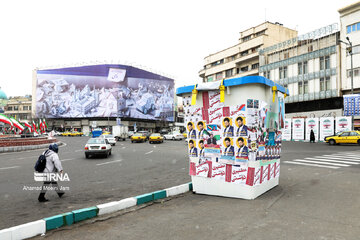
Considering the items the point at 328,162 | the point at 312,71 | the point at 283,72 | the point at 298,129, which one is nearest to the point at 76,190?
the point at 328,162

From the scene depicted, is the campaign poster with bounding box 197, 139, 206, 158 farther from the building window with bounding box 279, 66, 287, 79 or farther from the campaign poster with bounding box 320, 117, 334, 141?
the building window with bounding box 279, 66, 287, 79

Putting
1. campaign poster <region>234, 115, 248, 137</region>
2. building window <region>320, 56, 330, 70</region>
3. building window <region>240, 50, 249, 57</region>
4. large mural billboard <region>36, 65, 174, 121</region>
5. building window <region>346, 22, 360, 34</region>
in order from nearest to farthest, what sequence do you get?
1. campaign poster <region>234, 115, 248, 137</region>
2. building window <region>346, 22, 360, 34</region>
3. building window <region>320, 56, 330, 70</region>
4. building window <region>240, 50, 249, 57</region>
5. large mural billboard <region>36, 65, 174, 121</region>

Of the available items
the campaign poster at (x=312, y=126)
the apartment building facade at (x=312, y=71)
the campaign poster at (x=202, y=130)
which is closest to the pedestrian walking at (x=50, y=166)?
the campaign poster at (x=202, y=130)

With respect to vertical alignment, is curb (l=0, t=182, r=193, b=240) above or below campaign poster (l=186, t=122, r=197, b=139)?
below

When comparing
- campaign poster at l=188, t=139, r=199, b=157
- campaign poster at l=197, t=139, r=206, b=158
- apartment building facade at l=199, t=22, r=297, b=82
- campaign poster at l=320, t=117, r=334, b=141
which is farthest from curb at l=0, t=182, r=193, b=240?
apartment building facade at l=199, t=22, r=297, b=82

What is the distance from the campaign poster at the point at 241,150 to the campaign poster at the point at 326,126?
2958 centimetres

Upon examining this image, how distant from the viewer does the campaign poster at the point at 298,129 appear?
34.4m

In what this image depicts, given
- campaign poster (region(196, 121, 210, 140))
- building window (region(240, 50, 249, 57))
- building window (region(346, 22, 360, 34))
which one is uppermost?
building window (region(240, 50, 249, 57))

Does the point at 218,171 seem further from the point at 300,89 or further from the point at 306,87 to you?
the point at 300,89

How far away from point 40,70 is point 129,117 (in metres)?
31.5

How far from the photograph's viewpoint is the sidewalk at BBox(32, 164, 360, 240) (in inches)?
168

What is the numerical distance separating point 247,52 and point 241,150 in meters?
56.0

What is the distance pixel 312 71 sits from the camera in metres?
42.1

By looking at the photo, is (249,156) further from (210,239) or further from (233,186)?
(210,239)
